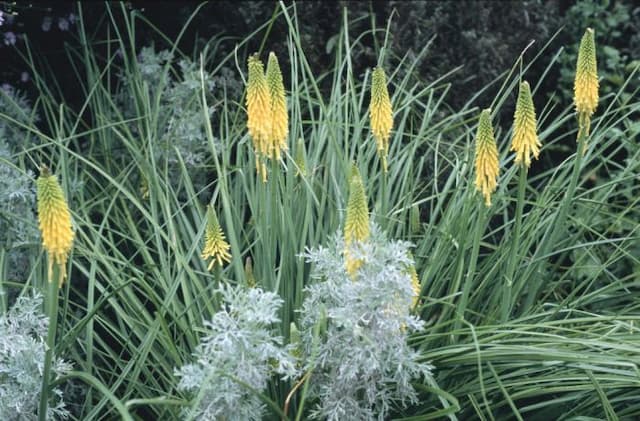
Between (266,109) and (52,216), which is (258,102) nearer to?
(266,109)

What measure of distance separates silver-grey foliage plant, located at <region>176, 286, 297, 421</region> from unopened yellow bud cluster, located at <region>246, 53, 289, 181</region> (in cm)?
55

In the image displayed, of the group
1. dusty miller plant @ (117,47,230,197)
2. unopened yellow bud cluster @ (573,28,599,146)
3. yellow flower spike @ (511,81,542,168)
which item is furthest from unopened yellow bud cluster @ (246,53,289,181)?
dusty miller plant @ (117,47,230,197)

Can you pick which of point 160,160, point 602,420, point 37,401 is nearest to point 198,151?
point 160,160

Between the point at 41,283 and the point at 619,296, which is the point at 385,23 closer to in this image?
the point at 619,296

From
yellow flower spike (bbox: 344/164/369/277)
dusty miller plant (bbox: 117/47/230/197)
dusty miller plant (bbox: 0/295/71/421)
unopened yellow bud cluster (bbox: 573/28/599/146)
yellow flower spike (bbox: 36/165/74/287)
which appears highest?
unopened yellow bud cluster (bbox: 573/28/599/146)

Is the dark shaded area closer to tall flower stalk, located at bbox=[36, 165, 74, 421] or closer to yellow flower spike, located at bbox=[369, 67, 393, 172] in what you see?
yellow flower spike, located at bbox=[369, 67, 393, 172]

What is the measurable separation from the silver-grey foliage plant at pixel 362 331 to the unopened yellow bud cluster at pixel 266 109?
398 mm

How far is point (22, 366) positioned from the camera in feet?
10.5

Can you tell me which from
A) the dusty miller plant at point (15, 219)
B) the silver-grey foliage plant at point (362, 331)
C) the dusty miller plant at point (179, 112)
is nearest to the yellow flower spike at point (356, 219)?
the silver-grey foliage plant at point (362, 331)

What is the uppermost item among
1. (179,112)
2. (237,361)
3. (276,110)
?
(276,110)

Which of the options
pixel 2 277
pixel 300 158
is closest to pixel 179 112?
pixel 300 158

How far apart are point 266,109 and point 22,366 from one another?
1199mm

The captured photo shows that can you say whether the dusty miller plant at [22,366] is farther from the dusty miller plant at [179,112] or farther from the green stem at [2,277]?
the dusty miller plant at [179,112]

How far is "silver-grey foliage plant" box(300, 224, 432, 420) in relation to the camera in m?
2.92
